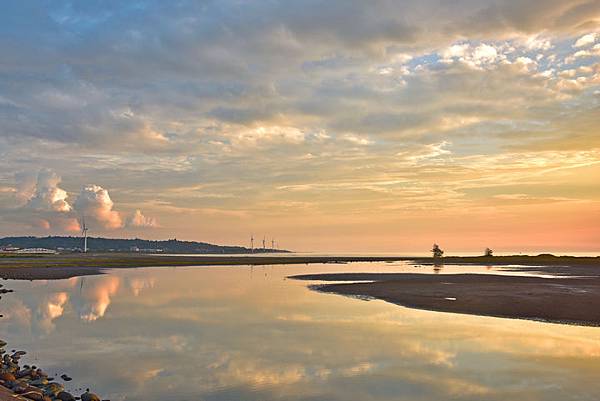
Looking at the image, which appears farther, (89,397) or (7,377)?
(7,377)

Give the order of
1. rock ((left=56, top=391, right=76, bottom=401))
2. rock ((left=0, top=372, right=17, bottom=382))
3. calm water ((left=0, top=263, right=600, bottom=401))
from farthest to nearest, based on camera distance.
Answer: calm water ((left=0, top=263, right=600, bottom=401)) < rock ((left=0, top=372, right=17, bottom=382)) < rock ((left=56, top=391, right=76, bottom=401))

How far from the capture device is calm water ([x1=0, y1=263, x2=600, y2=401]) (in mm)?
19406

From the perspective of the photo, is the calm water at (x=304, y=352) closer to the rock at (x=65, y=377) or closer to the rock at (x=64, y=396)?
the rock at (x=65, y=377)

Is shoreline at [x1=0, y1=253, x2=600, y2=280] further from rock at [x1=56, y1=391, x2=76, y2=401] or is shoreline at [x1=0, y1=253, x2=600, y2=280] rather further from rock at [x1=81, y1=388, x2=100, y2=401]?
rock at [x1=81, y1=388, x2=100, y2=401]

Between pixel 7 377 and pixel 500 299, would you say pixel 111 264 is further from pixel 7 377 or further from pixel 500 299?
pixel 7 377

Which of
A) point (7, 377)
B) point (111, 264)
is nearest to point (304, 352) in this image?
point (7, 377)

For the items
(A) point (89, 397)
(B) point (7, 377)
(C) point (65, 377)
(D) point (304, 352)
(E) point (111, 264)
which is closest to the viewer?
(A) point (89, 397)

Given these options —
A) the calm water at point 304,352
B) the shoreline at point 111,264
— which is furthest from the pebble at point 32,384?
the shoreline at point 111,264

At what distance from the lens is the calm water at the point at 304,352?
19.4 meters

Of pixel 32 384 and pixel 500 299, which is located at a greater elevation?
pixel 500 299

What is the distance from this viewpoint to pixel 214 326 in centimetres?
3400

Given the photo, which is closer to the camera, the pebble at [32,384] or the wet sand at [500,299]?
the pebble at [32,384]

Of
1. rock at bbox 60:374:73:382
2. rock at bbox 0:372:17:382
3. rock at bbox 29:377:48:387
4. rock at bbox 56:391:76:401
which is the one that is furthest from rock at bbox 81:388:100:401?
rock at bbox 60:374:73:382

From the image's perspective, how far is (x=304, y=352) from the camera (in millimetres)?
25672
